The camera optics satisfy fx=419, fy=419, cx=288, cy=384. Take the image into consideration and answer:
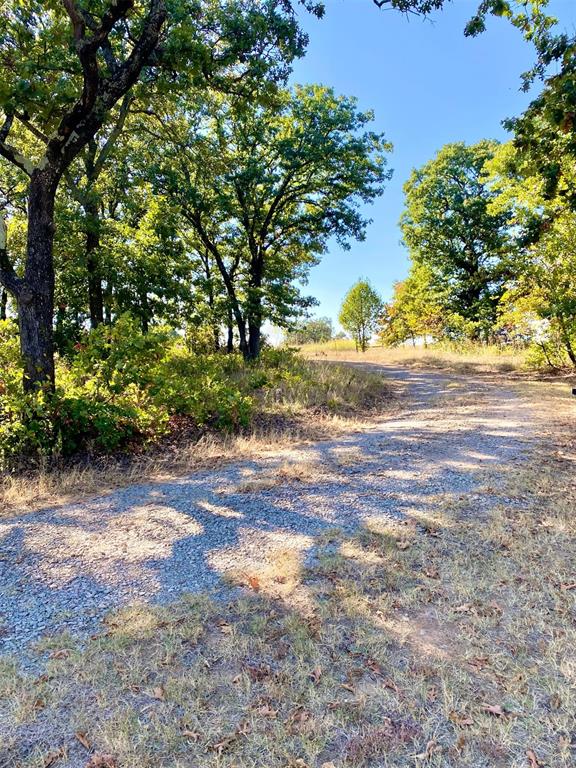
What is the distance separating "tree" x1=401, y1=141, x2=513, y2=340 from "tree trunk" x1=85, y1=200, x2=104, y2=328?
1602 cm

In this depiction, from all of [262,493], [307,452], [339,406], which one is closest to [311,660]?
[262,493]

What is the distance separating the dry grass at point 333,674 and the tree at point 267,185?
9883 millimetres

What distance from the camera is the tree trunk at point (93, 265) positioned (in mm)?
8681

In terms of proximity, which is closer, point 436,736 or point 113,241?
point 436,736

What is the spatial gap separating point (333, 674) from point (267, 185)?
12.3 meters

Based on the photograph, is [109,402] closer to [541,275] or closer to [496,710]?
[496,710]

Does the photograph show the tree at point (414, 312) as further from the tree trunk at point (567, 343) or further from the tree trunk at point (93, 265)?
the tree trunk at point (93, 265)

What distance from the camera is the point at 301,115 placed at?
1149cm

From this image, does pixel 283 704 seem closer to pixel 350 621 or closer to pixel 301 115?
pixel 350 621

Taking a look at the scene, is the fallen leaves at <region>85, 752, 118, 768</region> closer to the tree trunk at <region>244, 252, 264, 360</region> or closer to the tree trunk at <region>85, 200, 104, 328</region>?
the tree trunk at <region>85, 200, 104, 328</region>

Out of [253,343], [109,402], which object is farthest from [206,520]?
[253,343]

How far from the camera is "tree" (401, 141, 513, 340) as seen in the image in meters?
19.6

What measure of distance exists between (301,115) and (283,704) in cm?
1307

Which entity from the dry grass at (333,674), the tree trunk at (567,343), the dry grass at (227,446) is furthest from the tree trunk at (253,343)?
the dry grass at (333,674)
